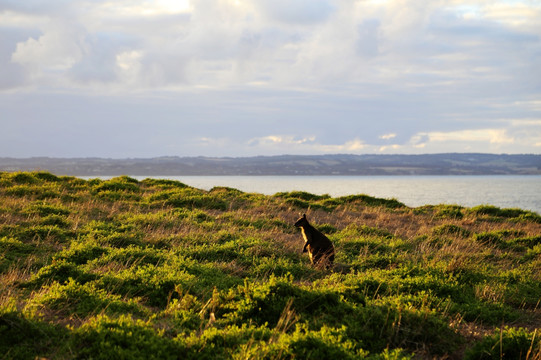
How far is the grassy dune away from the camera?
5.99 meters

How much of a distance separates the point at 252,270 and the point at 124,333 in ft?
16.7

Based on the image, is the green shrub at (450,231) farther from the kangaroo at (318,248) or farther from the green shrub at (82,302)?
the green shrub at (82,302)

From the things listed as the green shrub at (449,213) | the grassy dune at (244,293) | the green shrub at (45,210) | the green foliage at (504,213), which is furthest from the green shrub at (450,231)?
the green shrub at (45,210)

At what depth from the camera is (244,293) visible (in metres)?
8.27

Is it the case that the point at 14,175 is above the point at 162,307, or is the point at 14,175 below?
above

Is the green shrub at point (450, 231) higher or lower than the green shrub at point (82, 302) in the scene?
lower

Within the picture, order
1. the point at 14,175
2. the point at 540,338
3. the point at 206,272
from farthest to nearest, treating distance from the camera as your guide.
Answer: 1. the point at 14,175
2. the point at 206,272
3. the point at 540,338

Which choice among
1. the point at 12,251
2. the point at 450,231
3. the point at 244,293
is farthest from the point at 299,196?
the point at 244,293

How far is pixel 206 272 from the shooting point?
33.1ft

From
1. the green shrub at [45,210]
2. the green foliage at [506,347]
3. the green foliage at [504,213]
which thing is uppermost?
the green shrub at [45,210]

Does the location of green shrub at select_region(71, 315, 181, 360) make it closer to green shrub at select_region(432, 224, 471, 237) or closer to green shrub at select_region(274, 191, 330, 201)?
green shrub at select_region(432, 224, 471, 237)

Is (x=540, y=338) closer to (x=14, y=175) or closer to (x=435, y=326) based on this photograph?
(x=435, y=326)

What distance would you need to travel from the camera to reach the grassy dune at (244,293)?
19.7 ft

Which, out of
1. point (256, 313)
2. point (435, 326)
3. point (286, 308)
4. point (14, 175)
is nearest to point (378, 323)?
point (435, 326)
